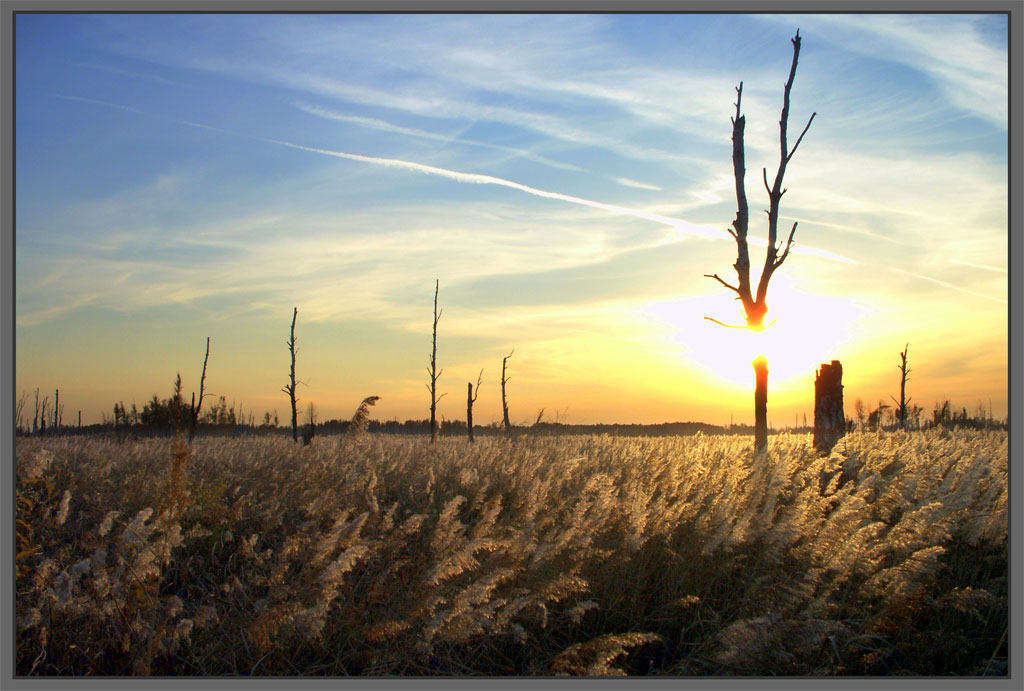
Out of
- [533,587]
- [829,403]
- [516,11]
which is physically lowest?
[533,587]

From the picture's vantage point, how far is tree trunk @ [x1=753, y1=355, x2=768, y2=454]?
9180 millimetres

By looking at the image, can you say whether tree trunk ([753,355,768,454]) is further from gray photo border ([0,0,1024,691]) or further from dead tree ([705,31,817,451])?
gray photo border ([0,0,1024,691])

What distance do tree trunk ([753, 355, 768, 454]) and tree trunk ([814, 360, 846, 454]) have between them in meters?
0.97

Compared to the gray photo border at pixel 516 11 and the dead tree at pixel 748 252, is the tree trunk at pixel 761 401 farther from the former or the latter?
the gray photo border at pixel 516 11

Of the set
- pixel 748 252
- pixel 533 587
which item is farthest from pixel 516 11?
pixel 748 252

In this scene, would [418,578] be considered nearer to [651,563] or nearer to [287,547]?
[287,547]

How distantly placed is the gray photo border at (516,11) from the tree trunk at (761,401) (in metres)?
5.20

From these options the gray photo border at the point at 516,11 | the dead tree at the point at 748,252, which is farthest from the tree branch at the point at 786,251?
the gray photo border at the point at 516,11

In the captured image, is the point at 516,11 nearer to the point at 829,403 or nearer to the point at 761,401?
the point at 761,401

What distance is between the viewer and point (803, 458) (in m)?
8.71

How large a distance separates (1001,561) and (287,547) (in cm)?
539

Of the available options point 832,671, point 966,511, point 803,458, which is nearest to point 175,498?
point 832,671

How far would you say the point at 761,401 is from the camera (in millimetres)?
9203

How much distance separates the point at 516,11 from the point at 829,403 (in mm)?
7729
